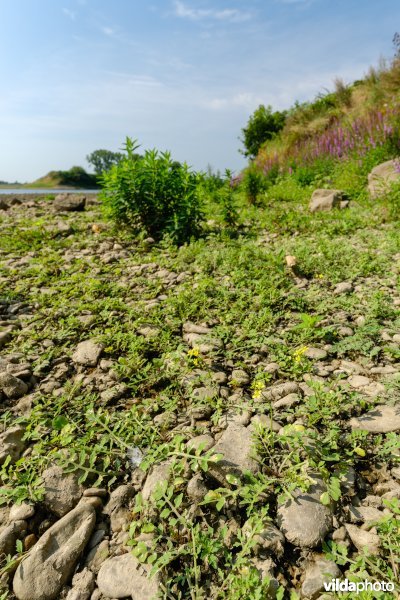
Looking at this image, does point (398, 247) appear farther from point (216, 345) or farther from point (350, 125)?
point (350, 125)

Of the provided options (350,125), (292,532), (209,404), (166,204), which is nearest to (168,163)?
(166,204)

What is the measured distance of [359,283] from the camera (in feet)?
11.3

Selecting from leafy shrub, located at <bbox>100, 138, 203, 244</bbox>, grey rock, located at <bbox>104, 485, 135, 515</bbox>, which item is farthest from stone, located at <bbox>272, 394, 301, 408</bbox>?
leafy shrub, located at <bbox>100, 138, 203, 244</bbox>

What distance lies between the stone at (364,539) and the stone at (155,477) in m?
0.81

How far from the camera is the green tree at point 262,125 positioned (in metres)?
18.1

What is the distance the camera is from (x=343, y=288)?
332 cm

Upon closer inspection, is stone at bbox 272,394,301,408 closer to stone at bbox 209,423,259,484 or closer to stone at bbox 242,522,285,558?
stone at bbox 209,423,259,484

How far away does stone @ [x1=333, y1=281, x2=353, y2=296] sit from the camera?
329cm

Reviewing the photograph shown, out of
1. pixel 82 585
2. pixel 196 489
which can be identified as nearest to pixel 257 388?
pixel 196 489

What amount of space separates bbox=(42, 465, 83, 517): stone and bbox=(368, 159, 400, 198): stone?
6.17 meters

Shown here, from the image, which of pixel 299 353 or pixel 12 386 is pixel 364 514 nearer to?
pixel 299 353

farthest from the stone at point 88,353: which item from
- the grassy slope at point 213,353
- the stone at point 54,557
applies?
the stone at point 54,557

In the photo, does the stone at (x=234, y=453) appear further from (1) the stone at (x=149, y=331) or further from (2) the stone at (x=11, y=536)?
(1) the stone at (x=149, y=331)

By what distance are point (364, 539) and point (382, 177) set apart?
678 cm
